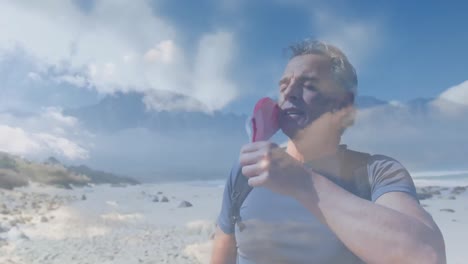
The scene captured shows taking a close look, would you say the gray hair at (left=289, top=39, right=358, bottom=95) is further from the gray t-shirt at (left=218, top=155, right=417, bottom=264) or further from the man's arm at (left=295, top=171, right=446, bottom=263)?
the man's arm at (left=295, top=171, right=446, bottom=263)

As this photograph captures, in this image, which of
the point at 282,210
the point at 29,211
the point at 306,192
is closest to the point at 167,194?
the point at 29,211

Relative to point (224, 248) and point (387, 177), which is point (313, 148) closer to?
point (387, 177)

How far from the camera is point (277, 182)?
439mm

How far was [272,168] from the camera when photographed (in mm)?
432

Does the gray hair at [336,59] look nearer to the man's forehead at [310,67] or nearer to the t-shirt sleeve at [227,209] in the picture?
the man's forehead at [310,67]

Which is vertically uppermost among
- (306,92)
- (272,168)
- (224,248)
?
(306,92)

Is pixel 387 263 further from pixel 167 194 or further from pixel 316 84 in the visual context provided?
pixel 167 194

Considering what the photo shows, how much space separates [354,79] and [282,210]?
0.74ft

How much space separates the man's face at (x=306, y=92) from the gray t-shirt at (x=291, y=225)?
8cm

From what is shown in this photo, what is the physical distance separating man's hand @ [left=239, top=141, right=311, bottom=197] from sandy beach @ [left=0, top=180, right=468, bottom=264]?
0.82 metres

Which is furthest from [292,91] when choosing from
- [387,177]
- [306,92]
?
[387,177]

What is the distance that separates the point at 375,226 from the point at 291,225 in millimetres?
202

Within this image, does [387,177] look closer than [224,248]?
Yes

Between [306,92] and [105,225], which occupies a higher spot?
[306,92]
